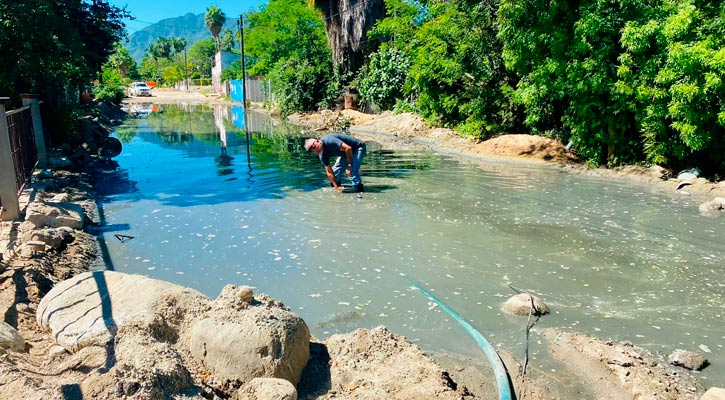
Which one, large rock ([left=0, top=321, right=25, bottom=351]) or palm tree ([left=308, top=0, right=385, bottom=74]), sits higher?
palm tree ([left=308, top=0, right=385, bottom=74])

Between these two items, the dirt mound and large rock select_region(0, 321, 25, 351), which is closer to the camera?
large rock select_region(0, 321, 25, 351)

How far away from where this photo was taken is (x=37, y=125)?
11.7m

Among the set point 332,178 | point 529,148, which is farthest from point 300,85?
point 332,178

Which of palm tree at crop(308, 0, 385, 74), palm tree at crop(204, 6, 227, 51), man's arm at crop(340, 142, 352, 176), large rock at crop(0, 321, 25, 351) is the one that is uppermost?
palm tree at crop(204, 6, 227, 51)

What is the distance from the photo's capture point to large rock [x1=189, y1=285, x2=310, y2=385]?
3.83m

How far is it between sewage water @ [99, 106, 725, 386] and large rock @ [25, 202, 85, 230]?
0.43 m

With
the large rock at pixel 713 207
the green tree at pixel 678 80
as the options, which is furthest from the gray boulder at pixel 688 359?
the green tree at pixel 678 80

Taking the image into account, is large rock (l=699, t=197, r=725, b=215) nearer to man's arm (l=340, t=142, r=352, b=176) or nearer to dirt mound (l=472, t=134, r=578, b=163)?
dirt mound (l=472, t=134, r=578, b=163)

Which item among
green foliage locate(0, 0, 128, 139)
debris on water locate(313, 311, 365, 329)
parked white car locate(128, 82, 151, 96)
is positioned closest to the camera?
debris on water locate(313, 311, 365, 329)

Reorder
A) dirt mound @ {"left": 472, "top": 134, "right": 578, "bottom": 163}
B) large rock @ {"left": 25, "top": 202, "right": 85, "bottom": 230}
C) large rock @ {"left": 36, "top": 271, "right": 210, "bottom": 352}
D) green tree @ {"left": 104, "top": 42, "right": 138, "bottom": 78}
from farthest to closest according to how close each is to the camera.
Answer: green tree @ {"left": 104, "top": 42, "right": 138, "bottom": 78}
dirt mound @ {"left": 472, "top": 134, "right": 578, "bottom": 163}
large rock @ {"left": 25, "top": 202, "right": 85, "bottom": 230}
large rock @ {"left": 36, "top": 271, "right": 210, "bottom": 352}

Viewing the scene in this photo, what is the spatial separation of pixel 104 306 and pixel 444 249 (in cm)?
439

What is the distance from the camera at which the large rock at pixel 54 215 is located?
7910 mm

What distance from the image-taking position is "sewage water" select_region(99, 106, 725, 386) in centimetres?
553

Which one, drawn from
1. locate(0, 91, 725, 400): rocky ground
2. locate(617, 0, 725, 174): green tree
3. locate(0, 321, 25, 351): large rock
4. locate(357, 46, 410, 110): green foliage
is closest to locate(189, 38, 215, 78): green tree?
locate(357, 46, 410, 110): green foliage
